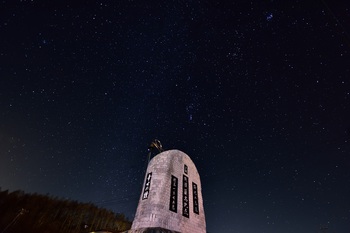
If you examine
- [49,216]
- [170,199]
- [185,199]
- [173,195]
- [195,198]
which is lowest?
[170,199]

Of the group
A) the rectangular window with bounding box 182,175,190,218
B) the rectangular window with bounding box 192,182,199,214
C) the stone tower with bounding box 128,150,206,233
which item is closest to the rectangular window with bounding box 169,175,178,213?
the stone tower with bounding box 128,150,206,233

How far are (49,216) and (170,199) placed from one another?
4539 centimetres

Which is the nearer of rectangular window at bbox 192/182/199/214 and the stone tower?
the stone tower

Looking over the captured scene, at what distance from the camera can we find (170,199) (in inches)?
591

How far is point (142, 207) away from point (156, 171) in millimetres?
3058

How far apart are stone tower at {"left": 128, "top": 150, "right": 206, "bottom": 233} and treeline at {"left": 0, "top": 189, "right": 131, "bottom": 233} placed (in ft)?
100.0

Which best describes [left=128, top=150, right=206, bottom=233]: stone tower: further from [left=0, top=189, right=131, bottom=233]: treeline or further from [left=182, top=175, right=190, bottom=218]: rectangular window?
[left=0, top=189, right=131, bottom=233]: treeline

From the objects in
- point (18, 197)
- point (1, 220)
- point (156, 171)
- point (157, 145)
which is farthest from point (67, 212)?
point (156, 171)

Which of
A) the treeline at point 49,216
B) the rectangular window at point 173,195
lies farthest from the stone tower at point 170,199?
the treeline at point 49,216

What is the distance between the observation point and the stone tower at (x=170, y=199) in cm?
1371

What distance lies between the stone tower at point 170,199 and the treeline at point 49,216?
100.0 ft

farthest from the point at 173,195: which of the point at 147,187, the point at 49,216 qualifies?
the point at 49,216

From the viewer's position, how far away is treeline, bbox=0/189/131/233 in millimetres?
38844

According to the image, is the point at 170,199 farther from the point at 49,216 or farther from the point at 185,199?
the point at 49,216
